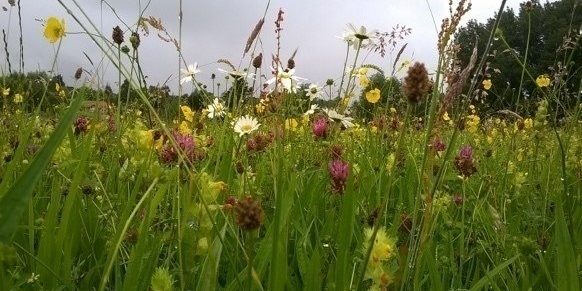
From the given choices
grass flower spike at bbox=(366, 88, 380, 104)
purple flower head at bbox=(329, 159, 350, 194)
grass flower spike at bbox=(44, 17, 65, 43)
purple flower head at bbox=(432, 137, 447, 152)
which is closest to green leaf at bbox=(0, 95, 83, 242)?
purple flower head at bbox=(432, 137, 447, 152)

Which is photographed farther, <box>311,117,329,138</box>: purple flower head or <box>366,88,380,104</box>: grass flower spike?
<box>366,88,380,104</box>: grass flower spike

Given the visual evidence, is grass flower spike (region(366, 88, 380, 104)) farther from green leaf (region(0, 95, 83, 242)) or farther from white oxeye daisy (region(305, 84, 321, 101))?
green leaf (region(0, 95, 83, 242))

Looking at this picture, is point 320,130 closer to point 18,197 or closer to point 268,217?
point 268,217

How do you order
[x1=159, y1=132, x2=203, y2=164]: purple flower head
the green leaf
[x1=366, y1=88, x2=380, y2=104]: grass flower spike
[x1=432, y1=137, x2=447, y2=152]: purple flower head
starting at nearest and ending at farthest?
the green leaf, [x1=432, y1=137, x2=447, y2=152]: purple flower head, [x1=159, y1=132, x2=203, y2=164]: purple flower head, [x1=366, y1=88, x2=380, y2=104]: grass flower spike

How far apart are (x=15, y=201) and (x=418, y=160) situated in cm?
216

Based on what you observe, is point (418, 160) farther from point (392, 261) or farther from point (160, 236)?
point (160, 236)

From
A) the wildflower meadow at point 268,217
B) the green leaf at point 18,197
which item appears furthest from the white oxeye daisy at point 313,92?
the green leaf at point 18,197

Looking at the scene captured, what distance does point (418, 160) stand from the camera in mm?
2486

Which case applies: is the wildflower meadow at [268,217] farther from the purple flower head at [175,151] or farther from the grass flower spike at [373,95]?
the grass flower spike at [373,95]

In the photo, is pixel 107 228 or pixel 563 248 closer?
pixel 563 248

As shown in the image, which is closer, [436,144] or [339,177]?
[436,144]

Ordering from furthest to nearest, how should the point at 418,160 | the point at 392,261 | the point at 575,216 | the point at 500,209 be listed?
the point at 418,160 < the point at 500,209 < the point at 575,216 < the point at 392,261

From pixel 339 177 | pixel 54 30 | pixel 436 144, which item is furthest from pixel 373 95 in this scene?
pixel 436 144

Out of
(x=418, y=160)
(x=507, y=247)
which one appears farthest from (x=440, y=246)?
(x=418, y=160)
